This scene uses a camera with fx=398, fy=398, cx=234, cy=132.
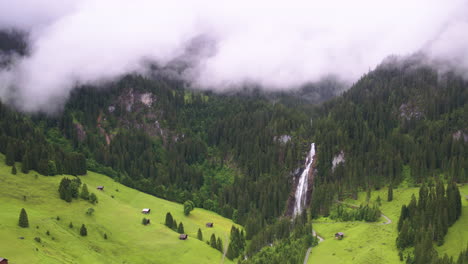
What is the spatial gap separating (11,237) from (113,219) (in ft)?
162

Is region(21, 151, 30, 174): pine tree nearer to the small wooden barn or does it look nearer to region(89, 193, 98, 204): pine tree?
region(89, 193, 98, 204): pine tree

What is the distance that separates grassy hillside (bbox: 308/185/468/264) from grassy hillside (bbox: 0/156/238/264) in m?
39.9

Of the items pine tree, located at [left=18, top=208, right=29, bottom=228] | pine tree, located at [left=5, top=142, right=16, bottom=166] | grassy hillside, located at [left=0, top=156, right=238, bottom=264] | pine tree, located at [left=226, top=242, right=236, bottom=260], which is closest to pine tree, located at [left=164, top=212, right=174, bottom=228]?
grassy hillside, located at [left=0, top=156, right=238, bottom=264]

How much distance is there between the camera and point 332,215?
7195 inches

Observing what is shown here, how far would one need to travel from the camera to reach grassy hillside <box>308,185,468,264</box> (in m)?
123

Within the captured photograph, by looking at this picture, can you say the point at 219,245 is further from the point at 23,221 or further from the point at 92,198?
the point at 23,221

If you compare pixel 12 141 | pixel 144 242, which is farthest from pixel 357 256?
pixel 12 141

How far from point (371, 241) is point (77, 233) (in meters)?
101

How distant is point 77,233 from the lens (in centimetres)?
13500

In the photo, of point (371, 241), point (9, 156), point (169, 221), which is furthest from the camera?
point (169, 221)

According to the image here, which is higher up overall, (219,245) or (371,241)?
(371,241)

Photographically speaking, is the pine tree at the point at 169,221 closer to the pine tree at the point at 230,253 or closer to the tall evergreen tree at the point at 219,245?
the tall evergreen tree at the point at 219,245

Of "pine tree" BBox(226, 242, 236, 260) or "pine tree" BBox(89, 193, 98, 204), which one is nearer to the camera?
"pine tree" BBox(226, 242, 236, 260)

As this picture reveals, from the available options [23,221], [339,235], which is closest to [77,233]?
[23,221]
